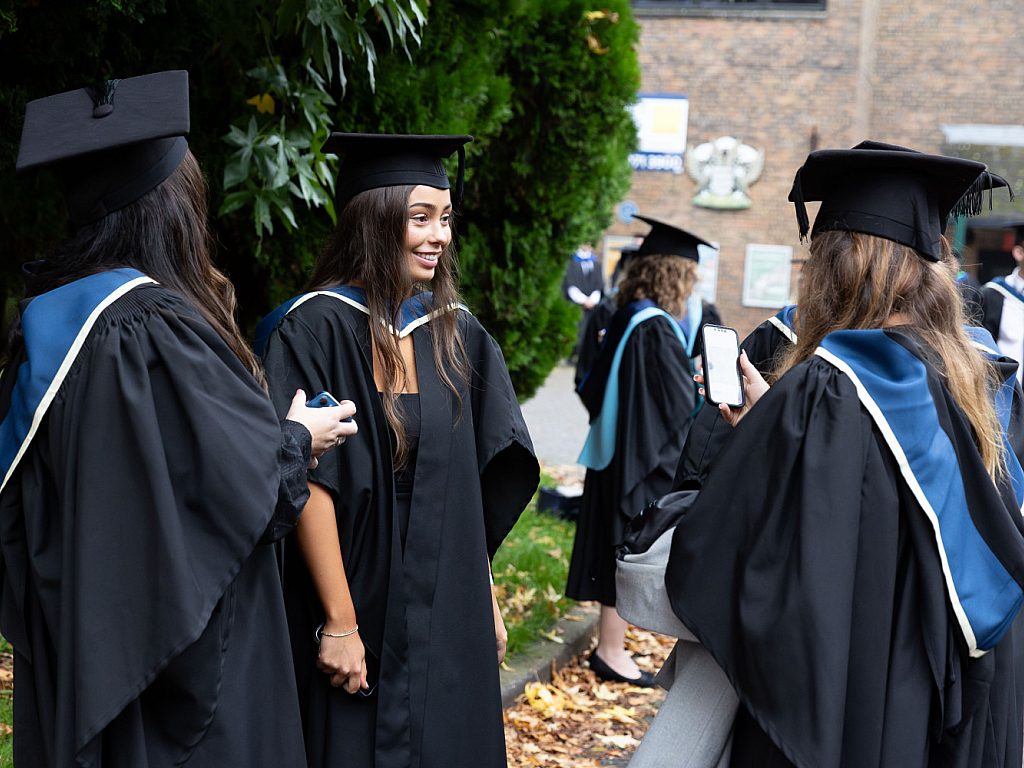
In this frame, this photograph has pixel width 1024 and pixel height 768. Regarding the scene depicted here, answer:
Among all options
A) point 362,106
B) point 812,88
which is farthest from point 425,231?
point 812,88

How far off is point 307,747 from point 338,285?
1.16 metres

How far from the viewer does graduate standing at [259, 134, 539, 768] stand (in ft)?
8.51

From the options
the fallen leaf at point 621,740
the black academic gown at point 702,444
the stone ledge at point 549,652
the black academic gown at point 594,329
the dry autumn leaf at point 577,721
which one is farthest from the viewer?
the black academic gown at point 594,329

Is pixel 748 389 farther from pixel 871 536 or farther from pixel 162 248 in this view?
pixel 162 248

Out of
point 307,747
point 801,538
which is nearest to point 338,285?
point 307,747

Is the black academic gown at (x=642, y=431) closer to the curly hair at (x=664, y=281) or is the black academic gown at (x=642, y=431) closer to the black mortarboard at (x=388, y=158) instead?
the curly hair at (x=664, y=281)

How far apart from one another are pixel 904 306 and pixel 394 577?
52.9 inches

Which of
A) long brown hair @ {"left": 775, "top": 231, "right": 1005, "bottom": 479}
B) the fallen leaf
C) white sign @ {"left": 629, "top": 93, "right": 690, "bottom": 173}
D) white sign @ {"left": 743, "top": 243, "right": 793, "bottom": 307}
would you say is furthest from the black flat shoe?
white sign @ {"left": 629, "top": 93, "right": 690, "bottom": 173}

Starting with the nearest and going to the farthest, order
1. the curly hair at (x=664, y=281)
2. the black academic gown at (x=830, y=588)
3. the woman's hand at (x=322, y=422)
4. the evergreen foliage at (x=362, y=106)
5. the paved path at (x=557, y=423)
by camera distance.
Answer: the black academic gown at (x=830, y=588), the woman's hand at (x=322, y=422), the evergreen foliage at (x=362, y=106), the curly hair at (x=664, y=281), the paved path at (x=557, y=423)

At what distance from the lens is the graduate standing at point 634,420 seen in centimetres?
503

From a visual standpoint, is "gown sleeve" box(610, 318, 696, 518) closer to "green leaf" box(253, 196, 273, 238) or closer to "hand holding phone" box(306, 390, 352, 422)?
"green leaf" box(253, 196, 273, 238)

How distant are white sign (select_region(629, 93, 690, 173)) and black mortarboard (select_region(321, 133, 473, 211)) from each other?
15633 millimetres

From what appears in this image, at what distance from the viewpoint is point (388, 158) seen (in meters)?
2.78

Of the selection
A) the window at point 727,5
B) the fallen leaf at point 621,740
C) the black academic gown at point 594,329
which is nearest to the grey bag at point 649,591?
the fallen leaf at point 621,740
